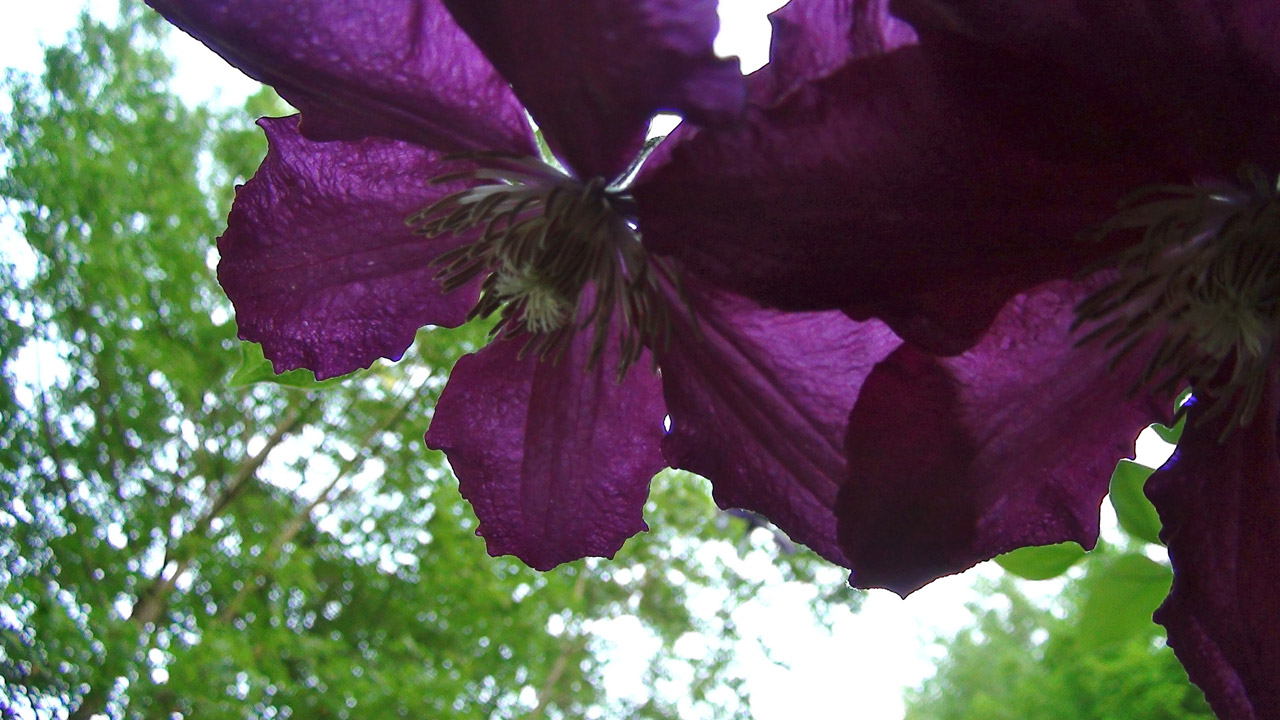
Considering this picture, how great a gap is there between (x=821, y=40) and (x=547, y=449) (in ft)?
1.02

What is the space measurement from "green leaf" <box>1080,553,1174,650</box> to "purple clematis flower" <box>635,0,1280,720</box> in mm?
481

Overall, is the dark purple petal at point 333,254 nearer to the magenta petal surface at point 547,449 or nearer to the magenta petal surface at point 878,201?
the magenta petal surface at point 547,449

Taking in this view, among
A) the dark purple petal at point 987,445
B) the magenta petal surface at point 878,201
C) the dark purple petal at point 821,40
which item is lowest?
the dark purple petal at point 987,445

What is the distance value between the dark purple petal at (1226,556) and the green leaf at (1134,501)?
39 cm

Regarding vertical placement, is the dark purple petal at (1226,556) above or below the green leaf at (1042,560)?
below

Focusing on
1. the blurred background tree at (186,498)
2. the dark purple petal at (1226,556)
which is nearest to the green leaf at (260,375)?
the dark purple petal at (1226,556)

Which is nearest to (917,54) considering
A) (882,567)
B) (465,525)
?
(882,567)

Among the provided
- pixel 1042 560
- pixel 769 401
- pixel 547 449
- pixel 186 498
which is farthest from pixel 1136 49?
pixel 186 498

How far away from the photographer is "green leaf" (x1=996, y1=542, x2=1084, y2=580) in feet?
2.43

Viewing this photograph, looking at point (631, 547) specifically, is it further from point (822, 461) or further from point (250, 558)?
point (822, 461)

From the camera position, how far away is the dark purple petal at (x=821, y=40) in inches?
11.9

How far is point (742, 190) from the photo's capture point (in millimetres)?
313

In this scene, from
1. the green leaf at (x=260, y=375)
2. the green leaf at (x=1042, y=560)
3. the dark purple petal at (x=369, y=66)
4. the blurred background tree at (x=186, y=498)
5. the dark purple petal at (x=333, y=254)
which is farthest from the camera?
the blurred background tree at (x=186, y=498)

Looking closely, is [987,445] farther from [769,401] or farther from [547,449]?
[547,449]
